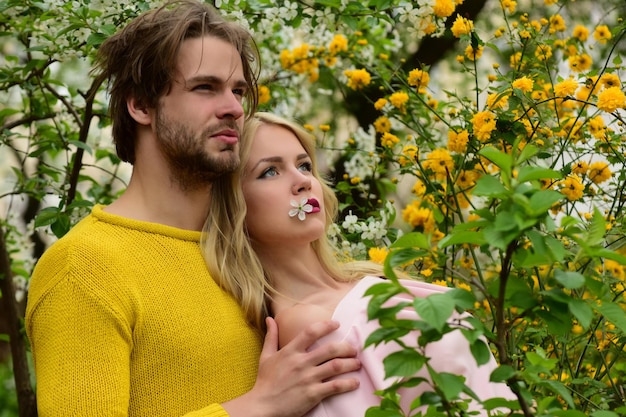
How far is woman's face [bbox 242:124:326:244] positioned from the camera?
2.29 metres

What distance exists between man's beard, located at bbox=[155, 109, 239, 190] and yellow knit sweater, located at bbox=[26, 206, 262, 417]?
0.47 ft

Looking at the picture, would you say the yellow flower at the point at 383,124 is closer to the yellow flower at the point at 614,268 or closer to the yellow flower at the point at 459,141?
the yellow flower at the point at 459,141

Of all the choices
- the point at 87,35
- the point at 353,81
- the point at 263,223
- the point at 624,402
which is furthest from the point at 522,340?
the point at 87,35

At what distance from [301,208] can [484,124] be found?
55cm

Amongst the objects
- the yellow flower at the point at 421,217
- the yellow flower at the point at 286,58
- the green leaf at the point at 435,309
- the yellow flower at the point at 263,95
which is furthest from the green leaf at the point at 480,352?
the yellow flower at the point at 286,58

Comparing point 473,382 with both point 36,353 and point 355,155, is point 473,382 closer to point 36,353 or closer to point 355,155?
point 36,353

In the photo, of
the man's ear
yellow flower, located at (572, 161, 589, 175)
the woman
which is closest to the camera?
the woman

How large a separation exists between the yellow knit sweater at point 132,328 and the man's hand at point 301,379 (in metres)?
0.08

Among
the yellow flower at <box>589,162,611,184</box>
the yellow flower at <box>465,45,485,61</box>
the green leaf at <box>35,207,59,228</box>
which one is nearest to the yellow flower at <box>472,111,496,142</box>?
the yellow flower at <box>465,45,485,61</box>

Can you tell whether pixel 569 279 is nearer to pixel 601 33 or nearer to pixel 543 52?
pixel 543 52

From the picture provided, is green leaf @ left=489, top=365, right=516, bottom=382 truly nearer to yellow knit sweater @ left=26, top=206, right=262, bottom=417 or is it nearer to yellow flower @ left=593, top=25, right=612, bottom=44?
yellow knit sweater @ left=26, top=206, right=262, bottom=417

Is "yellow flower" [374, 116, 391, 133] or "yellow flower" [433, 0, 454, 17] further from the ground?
"yellow flower" [433, 0, 454, 17]

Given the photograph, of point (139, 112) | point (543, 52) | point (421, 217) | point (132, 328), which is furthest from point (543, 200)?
point (421, 217)

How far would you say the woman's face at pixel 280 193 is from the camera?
7.50 feet
